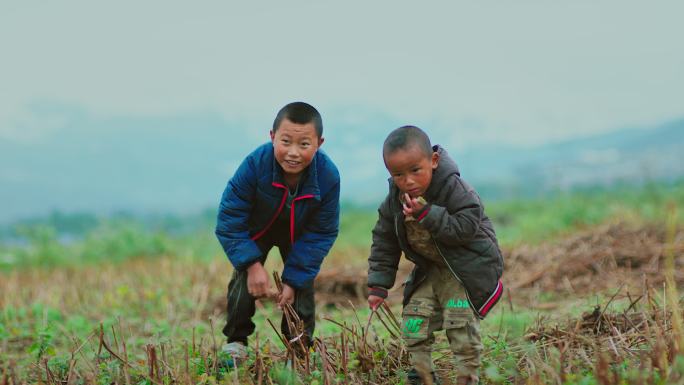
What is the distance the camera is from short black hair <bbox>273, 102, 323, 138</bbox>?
11.9 ft

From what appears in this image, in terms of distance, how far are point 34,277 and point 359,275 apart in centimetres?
541

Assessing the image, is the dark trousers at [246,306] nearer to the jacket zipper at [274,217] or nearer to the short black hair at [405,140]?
the jacket zipper at [274,217]

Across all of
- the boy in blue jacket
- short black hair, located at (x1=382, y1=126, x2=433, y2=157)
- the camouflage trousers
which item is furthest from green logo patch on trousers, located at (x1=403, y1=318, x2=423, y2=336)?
short black hair, located at (x1=382, y1=126, x2=433, y2=157)

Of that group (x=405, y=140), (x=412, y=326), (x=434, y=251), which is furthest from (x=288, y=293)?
(x=405, y=140)

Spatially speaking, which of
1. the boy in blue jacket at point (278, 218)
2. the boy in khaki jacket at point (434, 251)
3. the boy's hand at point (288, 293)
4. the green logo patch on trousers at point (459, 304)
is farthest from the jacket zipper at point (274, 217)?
the green logo patch on trousers at point (459, 304)

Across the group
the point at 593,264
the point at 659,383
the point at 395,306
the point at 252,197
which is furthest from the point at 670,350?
the point at 593,264

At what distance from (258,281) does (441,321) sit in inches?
42.9

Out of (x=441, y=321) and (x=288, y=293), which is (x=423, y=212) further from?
(x=288, y=293)

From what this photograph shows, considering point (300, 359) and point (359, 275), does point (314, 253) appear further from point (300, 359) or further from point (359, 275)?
point (359, 275)

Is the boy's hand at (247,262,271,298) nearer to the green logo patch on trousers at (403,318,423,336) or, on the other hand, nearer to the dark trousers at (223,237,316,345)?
the dark trousers at (223,237,316,345)

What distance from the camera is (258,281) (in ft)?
12.8

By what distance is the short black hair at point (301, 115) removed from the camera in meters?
3.63

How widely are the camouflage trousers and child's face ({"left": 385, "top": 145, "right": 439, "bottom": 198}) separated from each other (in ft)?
1.65

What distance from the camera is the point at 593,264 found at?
7523 mm
